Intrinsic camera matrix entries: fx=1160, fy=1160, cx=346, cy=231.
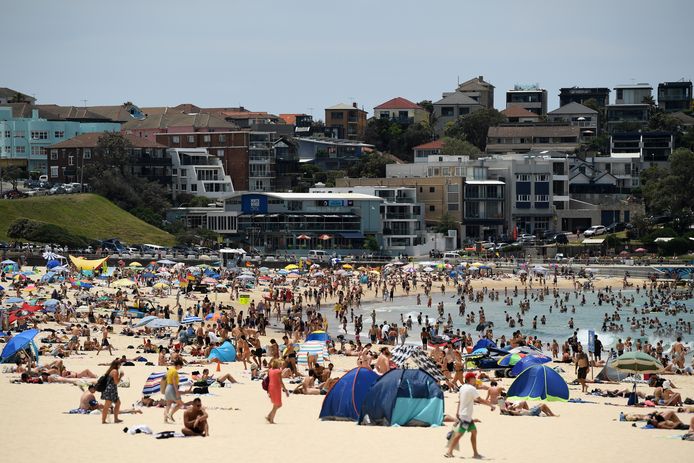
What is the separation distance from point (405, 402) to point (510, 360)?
9.87 meters

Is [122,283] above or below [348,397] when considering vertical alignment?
below

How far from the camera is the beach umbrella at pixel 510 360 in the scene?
27.9 metres

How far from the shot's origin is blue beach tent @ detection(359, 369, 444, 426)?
61.3ft

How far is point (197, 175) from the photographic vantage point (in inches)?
3659

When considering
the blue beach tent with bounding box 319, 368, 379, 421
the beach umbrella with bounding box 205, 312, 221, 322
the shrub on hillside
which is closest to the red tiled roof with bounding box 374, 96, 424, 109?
the shrub on hillside

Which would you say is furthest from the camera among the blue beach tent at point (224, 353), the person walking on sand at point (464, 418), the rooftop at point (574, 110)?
the rooftop at point (574, 110)

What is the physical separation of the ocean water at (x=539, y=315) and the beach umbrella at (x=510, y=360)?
1126cm

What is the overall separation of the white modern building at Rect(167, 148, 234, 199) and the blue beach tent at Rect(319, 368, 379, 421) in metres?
72.7

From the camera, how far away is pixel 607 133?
421 ft

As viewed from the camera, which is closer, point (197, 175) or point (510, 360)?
point (510, 360)

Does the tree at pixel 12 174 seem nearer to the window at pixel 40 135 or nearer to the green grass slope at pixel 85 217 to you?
the window at pixel 40 135

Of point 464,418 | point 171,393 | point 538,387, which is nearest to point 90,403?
point 171,393

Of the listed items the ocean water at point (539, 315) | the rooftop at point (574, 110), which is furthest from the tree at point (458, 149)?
the ocean water at point (539, 315)

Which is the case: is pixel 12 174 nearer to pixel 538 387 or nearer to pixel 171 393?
pixel 538 387
